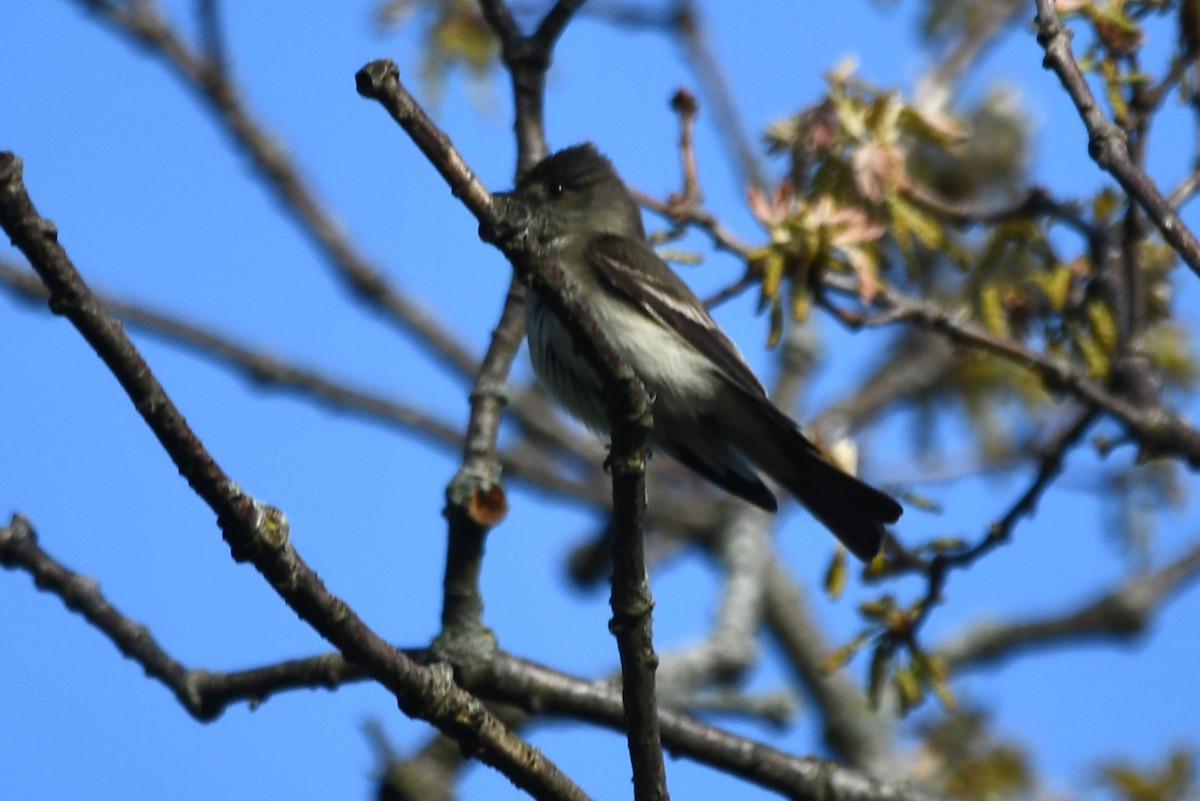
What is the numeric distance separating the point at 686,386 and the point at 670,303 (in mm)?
252

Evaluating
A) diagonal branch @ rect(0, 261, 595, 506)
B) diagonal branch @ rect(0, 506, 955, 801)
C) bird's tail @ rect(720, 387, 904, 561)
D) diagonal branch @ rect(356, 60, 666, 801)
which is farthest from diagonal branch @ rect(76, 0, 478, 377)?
diagonal branch @ rect(356, 60, 666, 801)

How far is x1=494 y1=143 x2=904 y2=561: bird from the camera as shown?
4352mm

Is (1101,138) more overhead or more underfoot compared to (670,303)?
more underfoot

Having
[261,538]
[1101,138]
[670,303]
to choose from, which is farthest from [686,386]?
[261,538]

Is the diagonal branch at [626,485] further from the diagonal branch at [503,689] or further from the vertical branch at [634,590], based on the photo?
the diagonal branch at [503,689]

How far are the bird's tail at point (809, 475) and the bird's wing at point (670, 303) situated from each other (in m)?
0.08

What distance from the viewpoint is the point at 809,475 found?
184 inches

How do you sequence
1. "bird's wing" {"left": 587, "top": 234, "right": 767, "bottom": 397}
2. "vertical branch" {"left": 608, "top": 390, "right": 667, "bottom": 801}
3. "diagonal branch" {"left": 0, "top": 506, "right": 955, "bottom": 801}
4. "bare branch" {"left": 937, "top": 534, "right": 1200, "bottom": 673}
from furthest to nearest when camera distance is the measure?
"bare branch" {"left": 937, "top": 534, "right": 1200, "bottom": 673}, "bird's wing" {"left": 587, "top": 234, "right": 767, "bottom": 397}, "diagonal branch" {"left": 0, "top": 506, "right": 955, "bottom": 801}, "vertical branch" {"left": 608, "top": 390, "right": 667, "bottom": 801}

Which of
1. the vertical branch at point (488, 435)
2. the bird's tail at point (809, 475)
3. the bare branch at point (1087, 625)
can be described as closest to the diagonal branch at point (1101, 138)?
the vertical branch at point (488, 435)

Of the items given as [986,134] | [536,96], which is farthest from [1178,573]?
[536,96]

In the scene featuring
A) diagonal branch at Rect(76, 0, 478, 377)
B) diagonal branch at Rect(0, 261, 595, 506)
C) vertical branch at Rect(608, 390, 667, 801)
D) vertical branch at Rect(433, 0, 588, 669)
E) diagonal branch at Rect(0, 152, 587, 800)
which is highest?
diagonal branch at Rect(76, 0, 478, 377)

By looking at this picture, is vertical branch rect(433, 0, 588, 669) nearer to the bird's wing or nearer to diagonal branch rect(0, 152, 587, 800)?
the bird's wing

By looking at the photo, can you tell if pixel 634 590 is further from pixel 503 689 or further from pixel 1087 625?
pixel 1087 625

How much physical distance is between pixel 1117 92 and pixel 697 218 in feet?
→ 3.69
